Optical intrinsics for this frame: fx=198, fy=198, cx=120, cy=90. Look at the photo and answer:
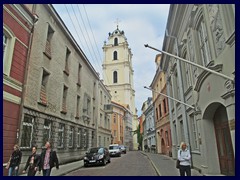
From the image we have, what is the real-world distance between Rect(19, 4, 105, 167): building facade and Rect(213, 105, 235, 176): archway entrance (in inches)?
365

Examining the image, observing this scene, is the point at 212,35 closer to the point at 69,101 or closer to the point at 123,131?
the point at 69,101

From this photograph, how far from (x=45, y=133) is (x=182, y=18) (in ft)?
35.3

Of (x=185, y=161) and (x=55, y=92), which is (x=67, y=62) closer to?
(x=55, y=92)

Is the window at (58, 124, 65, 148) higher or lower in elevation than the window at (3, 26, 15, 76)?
lower

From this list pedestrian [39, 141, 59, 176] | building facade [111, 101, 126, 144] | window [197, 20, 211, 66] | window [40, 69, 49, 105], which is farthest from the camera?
building facade [111, 101, 126, 144]

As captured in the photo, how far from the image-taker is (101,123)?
92.2 feet

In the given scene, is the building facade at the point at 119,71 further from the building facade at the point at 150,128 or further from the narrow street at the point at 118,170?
the narrow street at the point at 118,170

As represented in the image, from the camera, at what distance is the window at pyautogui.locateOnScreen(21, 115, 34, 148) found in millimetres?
10281

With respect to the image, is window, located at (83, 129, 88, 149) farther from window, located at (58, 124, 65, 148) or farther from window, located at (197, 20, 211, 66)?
window, located at (197, 20, 211, 66)

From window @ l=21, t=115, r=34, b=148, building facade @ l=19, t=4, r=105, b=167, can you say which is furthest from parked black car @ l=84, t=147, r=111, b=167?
window @ l=21, t=115, r=34, b=148

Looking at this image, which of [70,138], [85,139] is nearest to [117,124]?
[85,139]

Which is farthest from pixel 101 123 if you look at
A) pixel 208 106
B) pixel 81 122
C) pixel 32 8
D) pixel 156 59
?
pixel 208 106

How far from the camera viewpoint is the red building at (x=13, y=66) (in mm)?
8773

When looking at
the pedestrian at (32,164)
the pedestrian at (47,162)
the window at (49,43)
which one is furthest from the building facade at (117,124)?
the pedestrian at (32,164)
